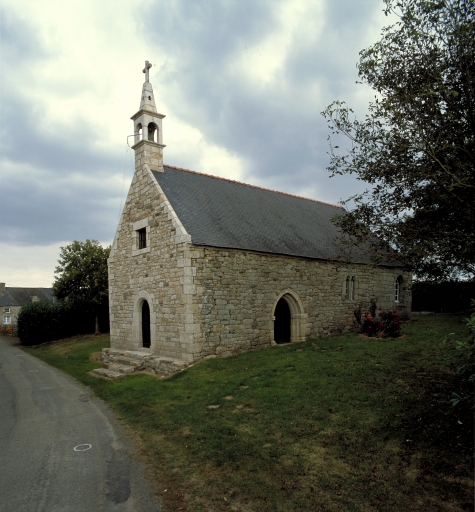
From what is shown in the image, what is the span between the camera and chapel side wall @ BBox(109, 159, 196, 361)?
41.2 feet

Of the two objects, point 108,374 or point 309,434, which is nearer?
point 309,434

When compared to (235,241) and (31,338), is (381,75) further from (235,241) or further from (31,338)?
(31,338)

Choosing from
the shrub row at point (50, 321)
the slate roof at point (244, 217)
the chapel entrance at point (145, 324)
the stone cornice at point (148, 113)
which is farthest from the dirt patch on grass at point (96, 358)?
the shrub row at point (50, 321)

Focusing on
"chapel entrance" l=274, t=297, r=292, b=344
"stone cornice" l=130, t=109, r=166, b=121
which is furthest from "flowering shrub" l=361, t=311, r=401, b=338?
"stone cornice" l=130, t=109, r=166, b=121

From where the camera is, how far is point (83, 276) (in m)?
29.1

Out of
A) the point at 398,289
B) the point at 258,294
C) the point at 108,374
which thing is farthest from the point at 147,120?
the point at 398,289

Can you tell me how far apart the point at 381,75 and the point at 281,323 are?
13021mm

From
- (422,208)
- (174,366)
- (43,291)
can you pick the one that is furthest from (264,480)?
(43,291)

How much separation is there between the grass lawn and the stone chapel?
225 cm

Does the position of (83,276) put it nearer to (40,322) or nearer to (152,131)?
(40,322)

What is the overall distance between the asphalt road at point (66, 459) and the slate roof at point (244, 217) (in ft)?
20.5

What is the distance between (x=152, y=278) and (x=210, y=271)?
112 inches

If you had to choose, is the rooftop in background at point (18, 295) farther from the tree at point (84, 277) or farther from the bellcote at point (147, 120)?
the bellcote at point (147, 120)

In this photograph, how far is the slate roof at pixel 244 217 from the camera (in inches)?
539
